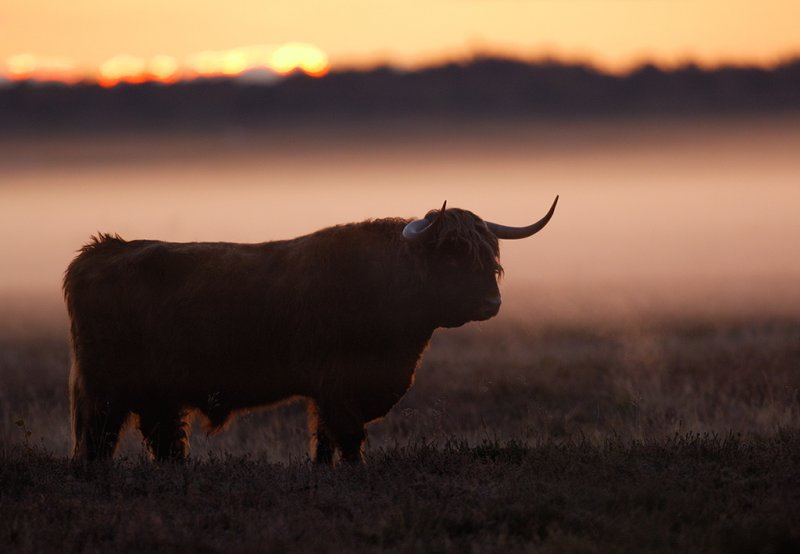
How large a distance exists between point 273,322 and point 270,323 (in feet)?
0.08

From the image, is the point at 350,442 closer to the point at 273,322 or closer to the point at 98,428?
the point at 273,322

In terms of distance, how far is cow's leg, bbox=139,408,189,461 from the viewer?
9664 millimetres

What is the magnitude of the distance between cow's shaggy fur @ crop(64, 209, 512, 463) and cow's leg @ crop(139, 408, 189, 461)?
1 centimetres

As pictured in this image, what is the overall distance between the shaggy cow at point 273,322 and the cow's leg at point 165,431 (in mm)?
11

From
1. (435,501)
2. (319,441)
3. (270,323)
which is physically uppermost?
(270,323)

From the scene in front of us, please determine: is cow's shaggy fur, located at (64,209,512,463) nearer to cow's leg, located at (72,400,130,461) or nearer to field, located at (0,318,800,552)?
cow's leg, located at (72,400,130,461)

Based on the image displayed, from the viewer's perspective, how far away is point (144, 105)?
327ft

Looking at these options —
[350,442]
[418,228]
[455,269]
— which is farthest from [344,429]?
[418,228]

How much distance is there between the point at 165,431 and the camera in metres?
9.72

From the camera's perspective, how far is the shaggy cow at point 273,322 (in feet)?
30.6

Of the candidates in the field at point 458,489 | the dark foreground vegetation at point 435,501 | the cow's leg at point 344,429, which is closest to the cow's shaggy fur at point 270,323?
the cow's leg at point 344,429

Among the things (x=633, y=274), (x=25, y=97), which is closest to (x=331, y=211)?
(x=25, y=97)

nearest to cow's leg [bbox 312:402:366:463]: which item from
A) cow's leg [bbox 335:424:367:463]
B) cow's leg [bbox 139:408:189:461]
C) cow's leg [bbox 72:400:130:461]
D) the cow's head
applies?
cow's leg [bbox 335:424:367:463]

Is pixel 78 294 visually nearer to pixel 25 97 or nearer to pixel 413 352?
pixel 413 352
